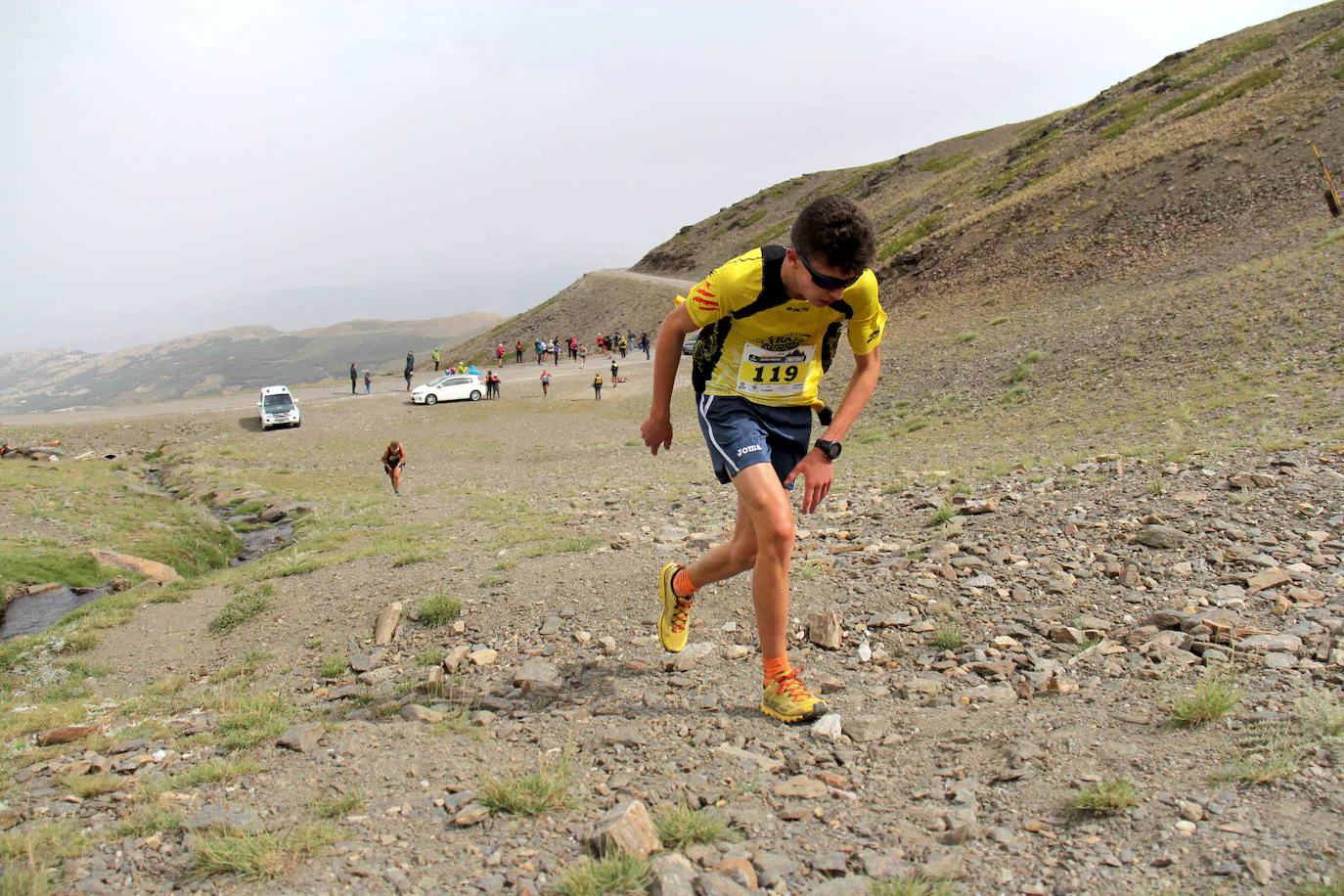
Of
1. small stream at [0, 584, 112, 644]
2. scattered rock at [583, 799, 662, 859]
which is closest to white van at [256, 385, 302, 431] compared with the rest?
small stream at [0, 584, 112, 644]

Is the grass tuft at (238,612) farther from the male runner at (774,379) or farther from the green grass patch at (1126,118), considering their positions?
the green grass patch at (1126,118)

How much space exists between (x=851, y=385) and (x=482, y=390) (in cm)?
4335

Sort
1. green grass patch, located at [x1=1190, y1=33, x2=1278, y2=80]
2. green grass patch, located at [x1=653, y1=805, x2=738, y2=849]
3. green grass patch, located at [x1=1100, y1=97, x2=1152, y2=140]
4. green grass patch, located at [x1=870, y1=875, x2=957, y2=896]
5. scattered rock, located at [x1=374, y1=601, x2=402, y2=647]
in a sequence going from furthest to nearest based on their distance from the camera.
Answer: green grass patch, located at [x1=1190, y1=33, x2=1278, y2=80]
green grass patch, located at [x1=1100, y1=97, x2=1152, y2=140]
scattered rock, located at [x1=374, y1=601, x2=402, y2=647]
green grass patch, located at [x1=653, y1=805, x2=738, y2=849]
green grass patch, located at [x1=870, y1=875, x2=957, y2=896]

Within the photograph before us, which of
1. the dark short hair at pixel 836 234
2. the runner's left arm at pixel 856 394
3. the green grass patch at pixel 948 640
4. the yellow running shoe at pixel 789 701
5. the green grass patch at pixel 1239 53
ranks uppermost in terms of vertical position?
the green grass patch at pixel 1239 53

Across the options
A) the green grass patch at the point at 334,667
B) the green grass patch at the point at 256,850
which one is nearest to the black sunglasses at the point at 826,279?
the green grass patch at the point at 256,850

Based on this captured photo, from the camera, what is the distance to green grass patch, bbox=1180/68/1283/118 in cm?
4456

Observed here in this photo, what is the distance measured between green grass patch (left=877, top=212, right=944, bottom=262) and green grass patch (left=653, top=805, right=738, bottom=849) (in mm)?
49724

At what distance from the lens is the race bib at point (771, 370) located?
14.2ft

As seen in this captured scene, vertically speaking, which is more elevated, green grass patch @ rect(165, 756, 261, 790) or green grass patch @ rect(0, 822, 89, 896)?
green grass patch @ rect(0, 822, 89, 896)

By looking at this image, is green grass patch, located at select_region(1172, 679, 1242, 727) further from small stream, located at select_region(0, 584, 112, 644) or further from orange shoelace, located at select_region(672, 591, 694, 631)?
small stream, located at select_region(0, 584, 112, 644)

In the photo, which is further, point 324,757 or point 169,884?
point 324,757

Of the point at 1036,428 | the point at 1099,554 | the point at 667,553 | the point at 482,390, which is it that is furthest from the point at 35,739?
the point at 482,390

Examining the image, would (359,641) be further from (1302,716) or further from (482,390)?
(482,390)

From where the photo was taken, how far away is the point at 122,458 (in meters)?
29.2
